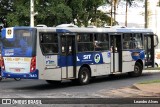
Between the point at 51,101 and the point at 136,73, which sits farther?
the point at 136,73

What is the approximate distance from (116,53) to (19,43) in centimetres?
619

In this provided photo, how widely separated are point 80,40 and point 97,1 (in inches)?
705

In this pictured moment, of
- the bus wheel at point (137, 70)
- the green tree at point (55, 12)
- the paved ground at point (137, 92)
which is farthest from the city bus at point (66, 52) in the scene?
the green tree at point (55, 12)

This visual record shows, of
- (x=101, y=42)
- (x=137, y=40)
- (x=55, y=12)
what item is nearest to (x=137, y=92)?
(x=101, y=42)

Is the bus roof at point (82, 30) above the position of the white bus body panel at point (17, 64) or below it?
above

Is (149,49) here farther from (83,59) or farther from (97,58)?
(83,59)

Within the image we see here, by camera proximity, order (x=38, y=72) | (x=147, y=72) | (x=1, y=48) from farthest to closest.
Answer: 1. (x=147, y=72)
2. (x=1, y=48)
3. (x=38, y=72)

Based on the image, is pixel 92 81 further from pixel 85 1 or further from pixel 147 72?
pixel 85 1

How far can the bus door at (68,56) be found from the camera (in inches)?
749

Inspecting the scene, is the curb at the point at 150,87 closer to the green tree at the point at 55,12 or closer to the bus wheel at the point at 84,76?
the bus wheel at the point at 84,76

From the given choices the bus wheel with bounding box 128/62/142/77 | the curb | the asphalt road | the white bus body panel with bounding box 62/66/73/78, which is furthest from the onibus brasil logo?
the bus wheel with bounding box 128/62/142/77

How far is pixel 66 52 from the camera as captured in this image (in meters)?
19.2

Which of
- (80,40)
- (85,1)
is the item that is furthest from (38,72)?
(85,1)

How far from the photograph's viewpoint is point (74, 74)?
19.6 m
